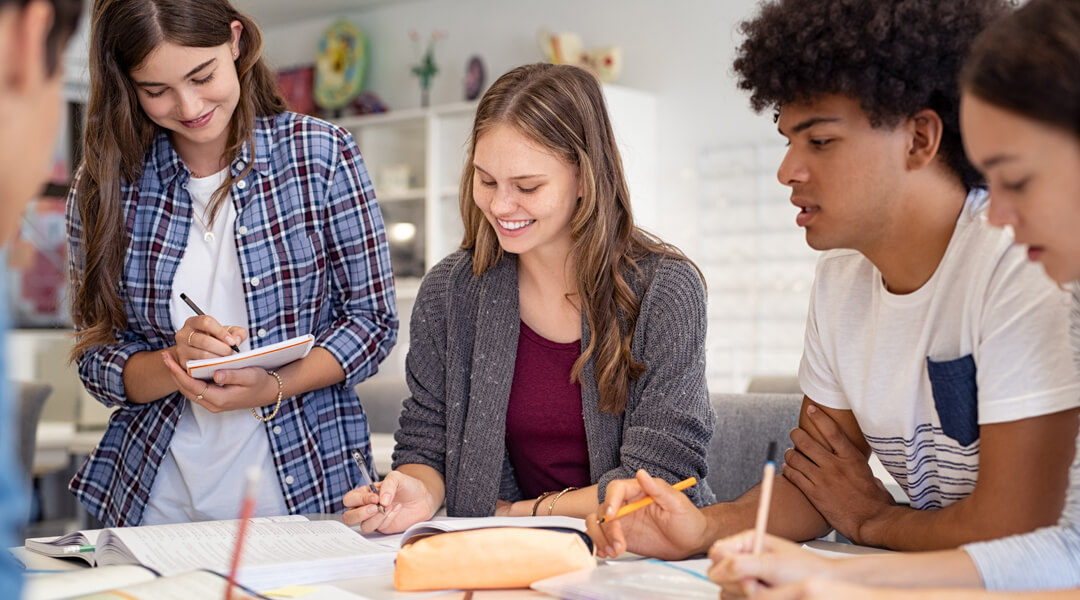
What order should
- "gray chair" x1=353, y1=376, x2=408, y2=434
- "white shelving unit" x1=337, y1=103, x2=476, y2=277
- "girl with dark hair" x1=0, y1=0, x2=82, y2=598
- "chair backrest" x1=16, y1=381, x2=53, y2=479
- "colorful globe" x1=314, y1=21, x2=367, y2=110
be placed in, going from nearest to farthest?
1. "girl with dark hair" x1=0, y1=0, x2=82, y2=598
2. "chair backrest" x1=16, y1=381, x2=53, y2=479
3. "gray chair" x1=353, y1=376, x2=408, y2=434
4. "white shelving unit" x1=337, y1=103, x2=476, y2=277
5. "colorful globe" x1=314, y1=21, x2=367, y2=110

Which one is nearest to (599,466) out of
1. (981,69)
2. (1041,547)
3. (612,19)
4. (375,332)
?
(375,332)

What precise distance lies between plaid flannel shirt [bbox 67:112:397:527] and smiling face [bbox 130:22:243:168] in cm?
8

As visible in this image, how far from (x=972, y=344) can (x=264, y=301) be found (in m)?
1.04

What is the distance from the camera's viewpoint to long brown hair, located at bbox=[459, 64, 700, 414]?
1554 mm

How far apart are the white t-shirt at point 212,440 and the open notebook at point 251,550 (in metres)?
0.27

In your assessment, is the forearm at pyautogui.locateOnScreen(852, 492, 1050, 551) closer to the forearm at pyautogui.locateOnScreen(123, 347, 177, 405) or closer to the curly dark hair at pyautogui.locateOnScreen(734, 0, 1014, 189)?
the curly dark hair at pyautogui.locateOnScreen(734, 0, 1014, 189)

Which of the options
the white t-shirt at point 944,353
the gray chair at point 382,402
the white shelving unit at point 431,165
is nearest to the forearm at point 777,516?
the white t-shirt at point 944,353

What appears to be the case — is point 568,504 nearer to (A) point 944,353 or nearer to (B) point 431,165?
(A) point 944,353

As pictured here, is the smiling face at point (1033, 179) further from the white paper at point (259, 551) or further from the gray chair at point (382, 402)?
the gray chair at point (382, 402)

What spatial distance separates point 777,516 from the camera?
130 cm

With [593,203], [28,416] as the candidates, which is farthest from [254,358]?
[28,416]

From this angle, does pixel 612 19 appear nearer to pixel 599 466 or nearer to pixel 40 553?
pixel 599 466

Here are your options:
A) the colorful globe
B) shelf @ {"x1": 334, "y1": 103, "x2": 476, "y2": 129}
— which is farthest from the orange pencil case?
the colorful globe

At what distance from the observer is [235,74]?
1.66 metres
